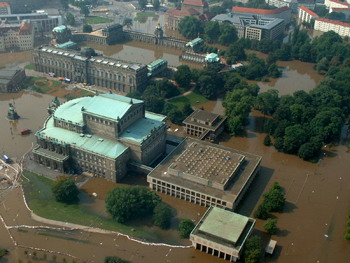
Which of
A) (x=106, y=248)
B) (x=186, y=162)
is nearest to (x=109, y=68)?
(x=186, y=162)

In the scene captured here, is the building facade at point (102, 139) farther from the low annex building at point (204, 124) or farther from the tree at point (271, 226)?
the tree at point (271, 226)

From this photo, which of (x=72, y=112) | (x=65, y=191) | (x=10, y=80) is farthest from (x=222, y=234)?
(x=10, y=80)

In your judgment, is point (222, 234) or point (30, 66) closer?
point (222, 234)

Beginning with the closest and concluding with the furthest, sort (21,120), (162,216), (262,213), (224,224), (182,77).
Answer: (224,224)
(162,216)
(262,213)
(21,120)
(182,77)

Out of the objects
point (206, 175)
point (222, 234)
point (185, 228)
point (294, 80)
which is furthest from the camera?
point (294, 80)

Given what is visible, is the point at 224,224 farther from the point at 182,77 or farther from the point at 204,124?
the point at 182,77

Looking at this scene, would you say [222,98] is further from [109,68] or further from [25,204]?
[25,204]

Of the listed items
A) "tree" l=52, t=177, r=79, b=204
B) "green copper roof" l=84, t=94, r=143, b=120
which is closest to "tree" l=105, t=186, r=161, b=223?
"tree" l=52, t=177, r=79, b=204
